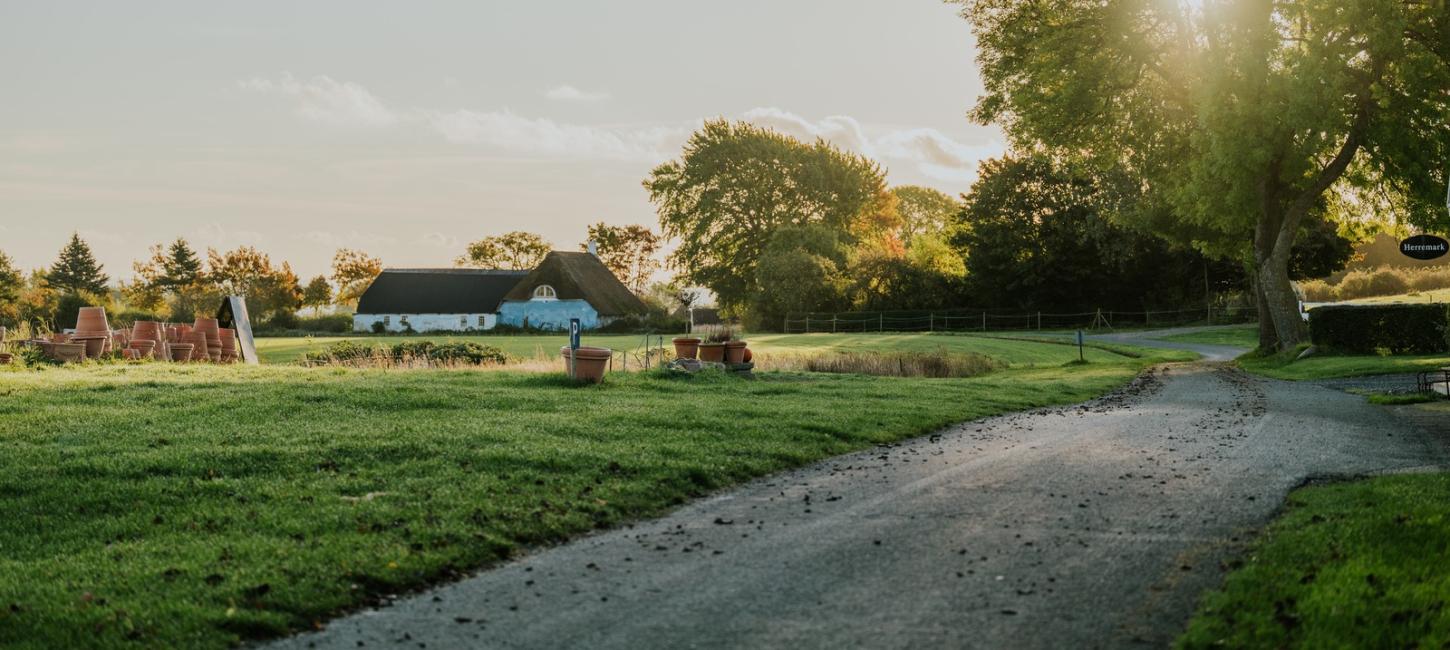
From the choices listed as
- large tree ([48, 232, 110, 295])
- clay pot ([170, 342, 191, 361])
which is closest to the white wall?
large tree ([48, 232, 110, 295])

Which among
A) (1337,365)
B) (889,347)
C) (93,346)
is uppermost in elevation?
(93,346)

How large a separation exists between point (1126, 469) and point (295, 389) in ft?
39.5

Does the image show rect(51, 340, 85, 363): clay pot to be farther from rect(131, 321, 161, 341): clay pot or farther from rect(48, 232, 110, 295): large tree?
rect(48, 232, 110, 295): large tree

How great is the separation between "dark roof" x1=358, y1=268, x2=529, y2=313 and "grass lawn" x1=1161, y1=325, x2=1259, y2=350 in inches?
2205

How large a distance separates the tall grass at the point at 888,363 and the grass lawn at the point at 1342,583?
23364mm

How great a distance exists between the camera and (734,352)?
23984mm

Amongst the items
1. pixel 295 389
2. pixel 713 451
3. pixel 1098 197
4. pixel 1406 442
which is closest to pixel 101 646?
pixel 713 451

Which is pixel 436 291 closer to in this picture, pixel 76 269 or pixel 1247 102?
pixel 76 269

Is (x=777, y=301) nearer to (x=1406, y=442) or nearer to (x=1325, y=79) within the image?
(x=1325, y=79)

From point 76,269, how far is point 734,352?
97178mm

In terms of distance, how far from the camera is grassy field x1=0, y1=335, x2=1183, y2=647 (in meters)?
6.93

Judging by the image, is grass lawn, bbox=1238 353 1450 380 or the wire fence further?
the wire fence

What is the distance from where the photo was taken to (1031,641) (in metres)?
5.93

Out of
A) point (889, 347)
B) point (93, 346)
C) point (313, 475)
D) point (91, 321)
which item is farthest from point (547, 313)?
point (313, 475)
